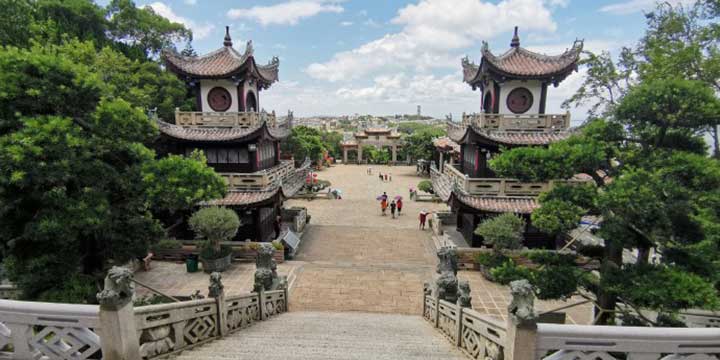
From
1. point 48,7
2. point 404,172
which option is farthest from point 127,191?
point 404,172

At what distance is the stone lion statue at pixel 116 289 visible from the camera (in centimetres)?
394

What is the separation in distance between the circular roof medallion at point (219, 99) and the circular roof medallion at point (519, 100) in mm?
13230

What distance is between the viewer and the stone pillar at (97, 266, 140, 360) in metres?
3.99

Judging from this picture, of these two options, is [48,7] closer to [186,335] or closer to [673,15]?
[186,335]

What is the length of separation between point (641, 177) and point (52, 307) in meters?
7.74

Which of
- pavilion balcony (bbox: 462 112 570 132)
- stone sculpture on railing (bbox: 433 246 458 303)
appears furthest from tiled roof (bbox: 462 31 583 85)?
stone sculpture on railing (bbox: 433 246 458 303)

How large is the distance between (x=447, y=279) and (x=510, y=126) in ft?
29.3

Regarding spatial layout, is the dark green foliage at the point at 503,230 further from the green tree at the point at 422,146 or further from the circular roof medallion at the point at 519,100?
the green tree at the point at 422,146

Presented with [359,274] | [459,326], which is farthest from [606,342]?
[359,274]

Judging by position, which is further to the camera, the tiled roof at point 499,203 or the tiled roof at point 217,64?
the tiled roof at point 217,64

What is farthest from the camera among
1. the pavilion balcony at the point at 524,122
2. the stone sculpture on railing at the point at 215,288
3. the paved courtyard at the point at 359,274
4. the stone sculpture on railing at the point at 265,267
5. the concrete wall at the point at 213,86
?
the concrete wall at the point at 213,86

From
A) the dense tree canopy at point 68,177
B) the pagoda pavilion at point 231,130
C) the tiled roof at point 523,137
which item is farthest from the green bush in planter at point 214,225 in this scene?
the tiled roof at point 523,137

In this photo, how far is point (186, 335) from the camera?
5.68 m

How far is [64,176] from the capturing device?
19.1 ft
